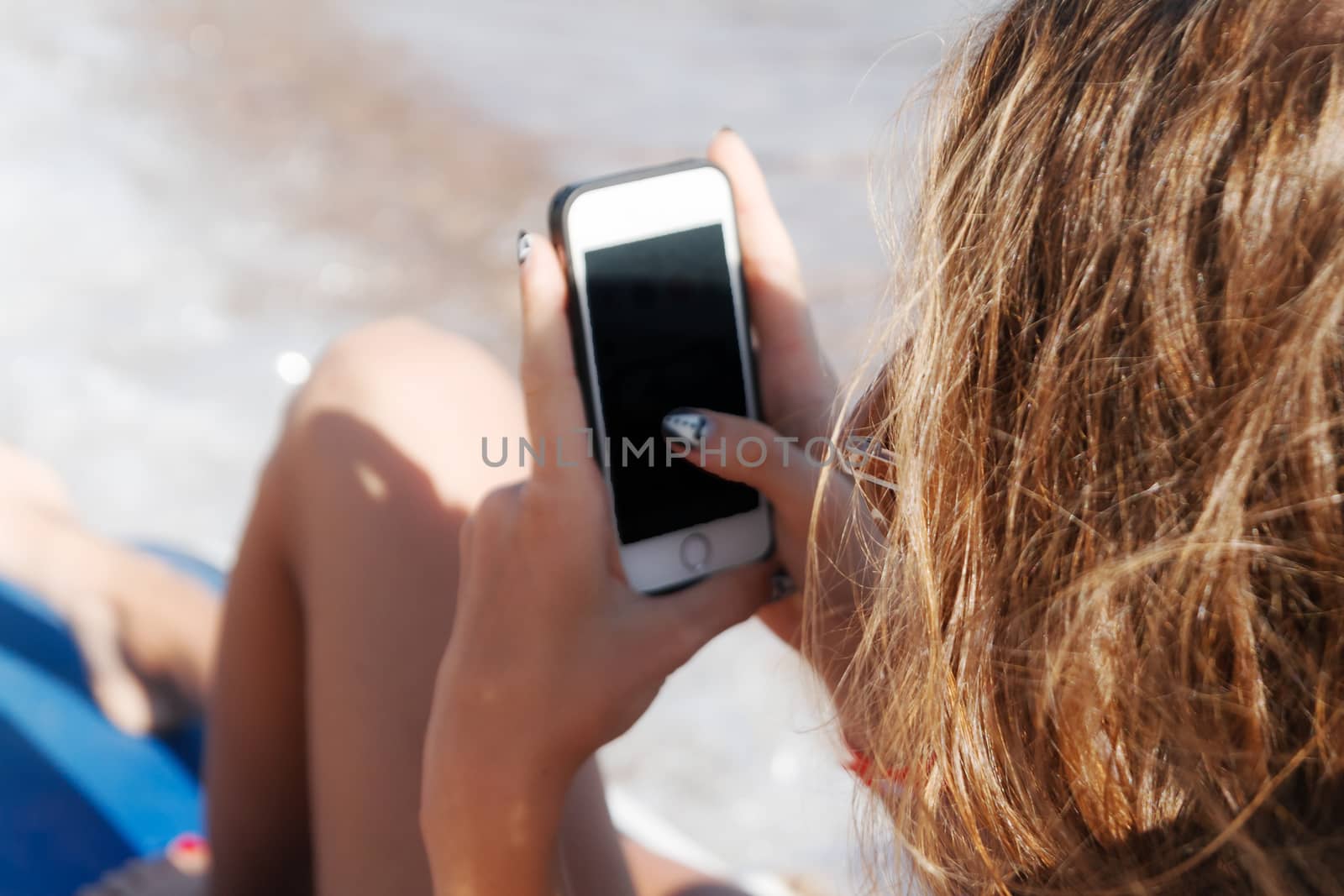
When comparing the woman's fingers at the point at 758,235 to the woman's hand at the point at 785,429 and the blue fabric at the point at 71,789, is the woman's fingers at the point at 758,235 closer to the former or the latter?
the woman's hand at the point at 785,429

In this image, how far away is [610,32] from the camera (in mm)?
3656

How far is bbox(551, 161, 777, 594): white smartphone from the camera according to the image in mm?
848

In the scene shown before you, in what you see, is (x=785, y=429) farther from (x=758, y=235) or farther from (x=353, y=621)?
(x=353, y=621)

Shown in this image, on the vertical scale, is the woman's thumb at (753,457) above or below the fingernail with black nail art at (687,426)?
below

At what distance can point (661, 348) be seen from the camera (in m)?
0.87

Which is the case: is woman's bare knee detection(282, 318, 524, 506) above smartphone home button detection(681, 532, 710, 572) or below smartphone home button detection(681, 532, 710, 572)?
above

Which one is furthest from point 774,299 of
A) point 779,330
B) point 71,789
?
point 71,789

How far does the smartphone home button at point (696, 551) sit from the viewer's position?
897mm

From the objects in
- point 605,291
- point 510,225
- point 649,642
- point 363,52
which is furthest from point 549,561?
point 363,52

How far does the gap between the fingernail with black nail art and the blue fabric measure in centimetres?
80

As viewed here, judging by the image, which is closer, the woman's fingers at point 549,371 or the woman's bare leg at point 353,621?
the woman's fingers at point 549,371

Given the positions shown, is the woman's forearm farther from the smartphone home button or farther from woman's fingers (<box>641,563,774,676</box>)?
the smartphone home button

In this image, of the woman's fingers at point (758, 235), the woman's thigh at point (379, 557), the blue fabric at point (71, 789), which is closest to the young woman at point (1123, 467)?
the woman's fingers at point (758, 235)

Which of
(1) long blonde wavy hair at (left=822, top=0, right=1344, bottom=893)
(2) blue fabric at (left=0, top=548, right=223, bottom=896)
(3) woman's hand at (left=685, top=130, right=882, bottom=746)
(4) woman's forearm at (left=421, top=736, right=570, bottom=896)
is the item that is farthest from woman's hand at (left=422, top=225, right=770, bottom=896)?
(2) blue fabric at (left=0, top=548, right=223, bottom=896)
